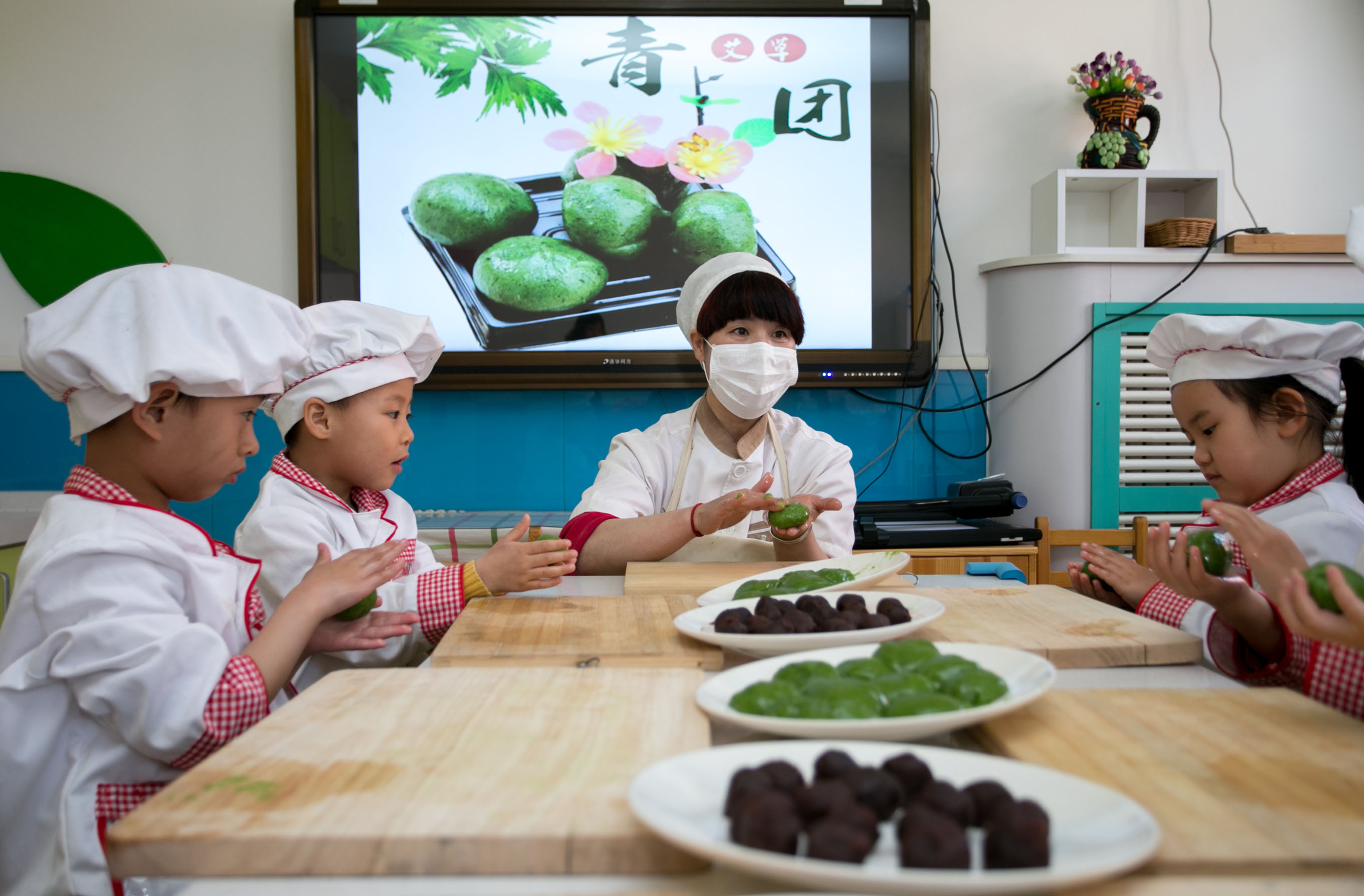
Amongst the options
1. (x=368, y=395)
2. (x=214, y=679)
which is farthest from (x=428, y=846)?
(x=368, y=395)

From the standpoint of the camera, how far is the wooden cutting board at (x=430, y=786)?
0.65 meters

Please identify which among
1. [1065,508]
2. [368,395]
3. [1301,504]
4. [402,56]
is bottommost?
[1065,508]

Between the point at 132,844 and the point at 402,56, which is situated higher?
the point at 402,56

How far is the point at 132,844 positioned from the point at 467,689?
0.39m

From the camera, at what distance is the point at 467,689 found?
39.4 inches

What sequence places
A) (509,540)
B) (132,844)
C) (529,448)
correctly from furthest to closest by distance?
1. (529,448)
2. (509,540)
3. (132,844)

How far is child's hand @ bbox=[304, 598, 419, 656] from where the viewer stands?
1.36 metres

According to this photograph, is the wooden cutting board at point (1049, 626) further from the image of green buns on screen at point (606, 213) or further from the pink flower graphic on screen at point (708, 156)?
the pink flower graphic on screen at point (708, 156)

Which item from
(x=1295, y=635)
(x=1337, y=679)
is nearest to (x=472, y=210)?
(x=1295, y=635)

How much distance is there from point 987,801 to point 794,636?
47 centimetres

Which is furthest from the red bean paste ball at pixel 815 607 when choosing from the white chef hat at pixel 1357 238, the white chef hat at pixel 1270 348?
the white chef hat at pixel 1270 348

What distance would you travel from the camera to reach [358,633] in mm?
1371

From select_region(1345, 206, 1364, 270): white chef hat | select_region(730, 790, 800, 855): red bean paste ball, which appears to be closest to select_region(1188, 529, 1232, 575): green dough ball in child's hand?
select_region(1345, 206, 1364, 270): white chef hat

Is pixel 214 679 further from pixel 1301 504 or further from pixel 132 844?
pixel 1301 504
